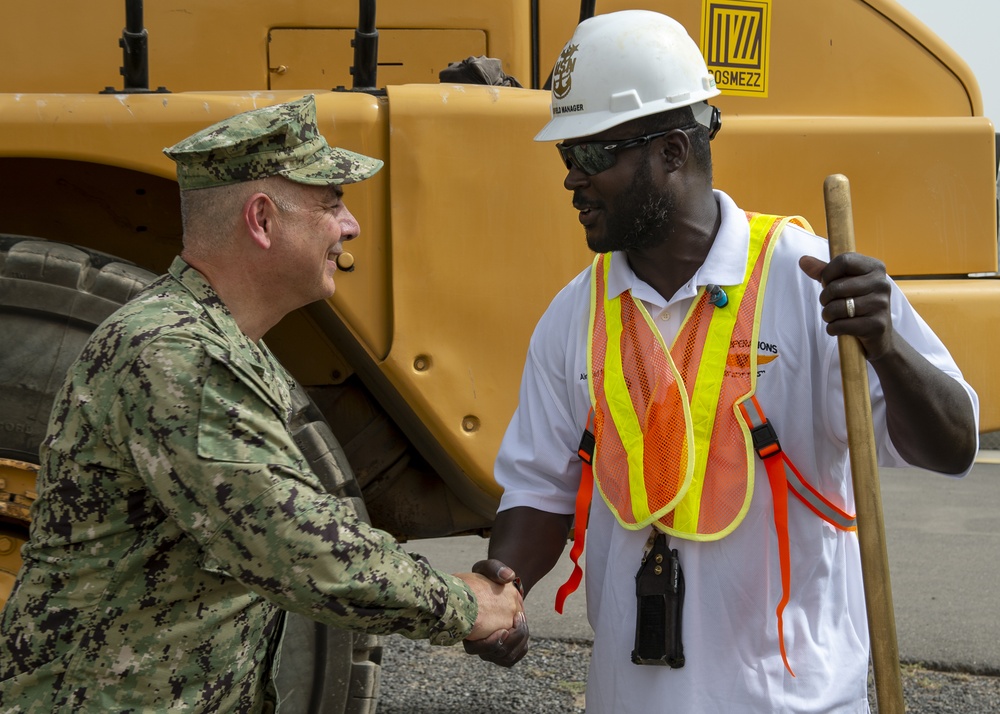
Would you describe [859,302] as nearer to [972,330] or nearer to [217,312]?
[217,312]

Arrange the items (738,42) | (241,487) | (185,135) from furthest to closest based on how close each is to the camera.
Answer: (738,42) < (185,135) < (241,487)

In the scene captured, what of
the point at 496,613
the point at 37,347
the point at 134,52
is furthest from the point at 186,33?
Answer: the point at 496,613

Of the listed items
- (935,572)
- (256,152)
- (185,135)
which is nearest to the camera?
(256,152)

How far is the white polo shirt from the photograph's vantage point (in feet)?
6.75

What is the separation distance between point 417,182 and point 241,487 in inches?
52.9

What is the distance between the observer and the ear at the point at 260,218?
6.66 ft

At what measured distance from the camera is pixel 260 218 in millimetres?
2055

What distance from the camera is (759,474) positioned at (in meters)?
2.08

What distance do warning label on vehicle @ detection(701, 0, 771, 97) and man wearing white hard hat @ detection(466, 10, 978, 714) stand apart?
3.66 ft

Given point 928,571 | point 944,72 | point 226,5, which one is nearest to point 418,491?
point 226,5

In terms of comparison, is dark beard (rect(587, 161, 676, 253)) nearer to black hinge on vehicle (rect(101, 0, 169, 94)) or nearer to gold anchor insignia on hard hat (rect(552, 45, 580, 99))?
gold anchor insignia on hard hat (rect(552, 45, 580, 99))

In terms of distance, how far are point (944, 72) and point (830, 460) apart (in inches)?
71.8

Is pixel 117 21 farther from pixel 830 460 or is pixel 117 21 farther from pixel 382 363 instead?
pixel 830 460

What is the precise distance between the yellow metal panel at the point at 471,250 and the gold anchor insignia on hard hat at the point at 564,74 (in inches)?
23.7
